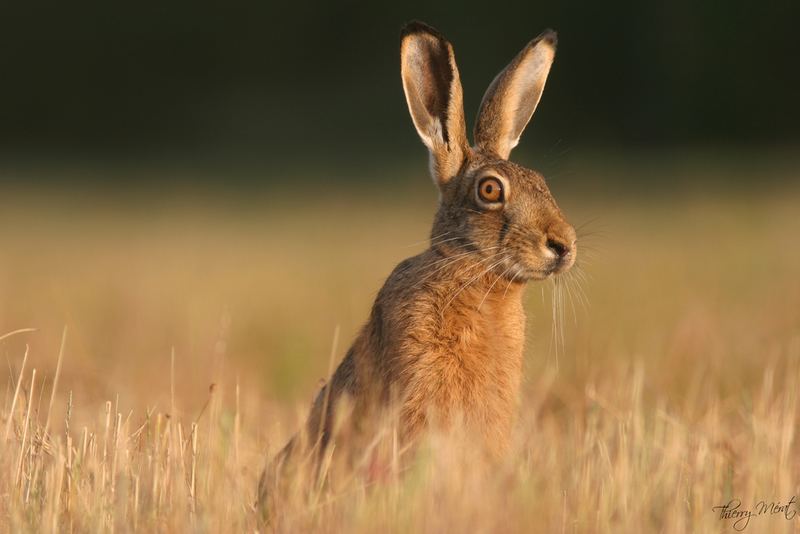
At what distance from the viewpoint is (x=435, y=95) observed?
6.48 metres

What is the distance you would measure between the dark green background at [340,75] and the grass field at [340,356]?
857 cm

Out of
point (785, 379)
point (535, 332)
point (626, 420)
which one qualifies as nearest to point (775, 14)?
point (535, 332)

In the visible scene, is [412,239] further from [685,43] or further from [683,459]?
[685,43]

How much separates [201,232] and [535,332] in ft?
36.6

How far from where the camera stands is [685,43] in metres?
29.7

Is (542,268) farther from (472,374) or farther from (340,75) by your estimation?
(340,75)

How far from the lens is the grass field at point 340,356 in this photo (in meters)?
4.74

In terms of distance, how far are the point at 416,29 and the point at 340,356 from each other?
4415mm

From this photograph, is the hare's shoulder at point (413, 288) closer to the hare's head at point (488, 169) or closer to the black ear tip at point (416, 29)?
the hare's head at point (488, 169)

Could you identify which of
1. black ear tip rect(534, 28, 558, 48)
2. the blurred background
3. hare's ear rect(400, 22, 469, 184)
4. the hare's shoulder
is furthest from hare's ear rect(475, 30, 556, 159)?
the hare's shoulder

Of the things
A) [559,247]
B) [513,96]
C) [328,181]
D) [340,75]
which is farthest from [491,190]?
[340,75]

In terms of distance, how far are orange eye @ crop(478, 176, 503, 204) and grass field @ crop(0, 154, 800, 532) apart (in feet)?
1.85
